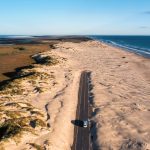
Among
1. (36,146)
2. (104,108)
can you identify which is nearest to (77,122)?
(104,108)

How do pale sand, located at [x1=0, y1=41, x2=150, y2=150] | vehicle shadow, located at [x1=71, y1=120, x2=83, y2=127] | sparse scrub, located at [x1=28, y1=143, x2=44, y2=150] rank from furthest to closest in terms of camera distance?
vehicle shadow, located at [x1=71, y1=120, x2=83, y2=127]
pale sand, located at [x1=0, y1=41, x2=150, y2=150]
sparse scrub, located at [x1=28, y1=143, x2=44, y2=150]

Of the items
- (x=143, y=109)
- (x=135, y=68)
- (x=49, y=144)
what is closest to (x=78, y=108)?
(x=143, y=109)

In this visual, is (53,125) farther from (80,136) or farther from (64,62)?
(64,62)

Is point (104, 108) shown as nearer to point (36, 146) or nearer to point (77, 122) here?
point (77, 122)

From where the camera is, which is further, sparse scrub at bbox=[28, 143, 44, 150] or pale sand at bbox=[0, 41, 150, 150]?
pale sand at bbox=[0, 41, 150, 150]

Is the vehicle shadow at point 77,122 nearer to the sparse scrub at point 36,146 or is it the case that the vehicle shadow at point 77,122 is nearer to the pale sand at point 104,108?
the pale sand at point 104,108

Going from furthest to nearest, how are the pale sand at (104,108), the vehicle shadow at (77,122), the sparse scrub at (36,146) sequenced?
the vehicle shadow at (77,122)
the pale sand at (104,108)
the sparse scrub at (36,146)

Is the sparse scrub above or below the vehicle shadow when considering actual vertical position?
above

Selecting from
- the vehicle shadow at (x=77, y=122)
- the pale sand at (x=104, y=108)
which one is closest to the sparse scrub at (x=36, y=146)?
the pale sand at (x=104, y=108)

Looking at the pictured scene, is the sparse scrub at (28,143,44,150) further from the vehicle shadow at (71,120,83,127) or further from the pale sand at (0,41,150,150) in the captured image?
the vehicle shadow at (71,120,83,127)

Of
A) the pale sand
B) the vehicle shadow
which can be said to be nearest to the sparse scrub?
the pale sand

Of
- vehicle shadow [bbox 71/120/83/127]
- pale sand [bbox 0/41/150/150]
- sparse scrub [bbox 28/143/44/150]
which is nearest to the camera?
sparse scrub [bbox 28/143/44/150]
